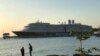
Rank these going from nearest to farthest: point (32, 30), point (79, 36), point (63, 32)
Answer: point (79, 36) → point (32, 30) → point (63, 32)

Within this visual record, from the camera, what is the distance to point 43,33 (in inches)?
6988

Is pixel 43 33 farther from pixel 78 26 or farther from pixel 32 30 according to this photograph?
pixel 78 26

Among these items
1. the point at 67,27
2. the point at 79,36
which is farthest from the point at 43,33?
the point at 79,36

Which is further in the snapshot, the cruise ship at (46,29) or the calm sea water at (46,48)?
the cruise ship at (46,29)

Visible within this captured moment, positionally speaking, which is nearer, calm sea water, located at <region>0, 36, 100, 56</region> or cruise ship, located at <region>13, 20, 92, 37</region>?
calm sea water, located at <region>0, 36, 100, 56</region>

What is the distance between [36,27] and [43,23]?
23.2 feet

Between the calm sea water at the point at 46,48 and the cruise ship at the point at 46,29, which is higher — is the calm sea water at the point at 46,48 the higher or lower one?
the lower one

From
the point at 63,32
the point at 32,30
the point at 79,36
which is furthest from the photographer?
the point at 63,32

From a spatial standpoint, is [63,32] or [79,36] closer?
[79,36]

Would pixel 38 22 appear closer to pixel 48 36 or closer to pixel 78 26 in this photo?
pixel 48 36

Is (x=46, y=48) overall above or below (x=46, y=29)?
below

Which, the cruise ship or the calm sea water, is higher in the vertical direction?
the cruise ship

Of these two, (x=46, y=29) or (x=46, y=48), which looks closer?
(x=46, y=48)

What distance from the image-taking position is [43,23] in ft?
594
